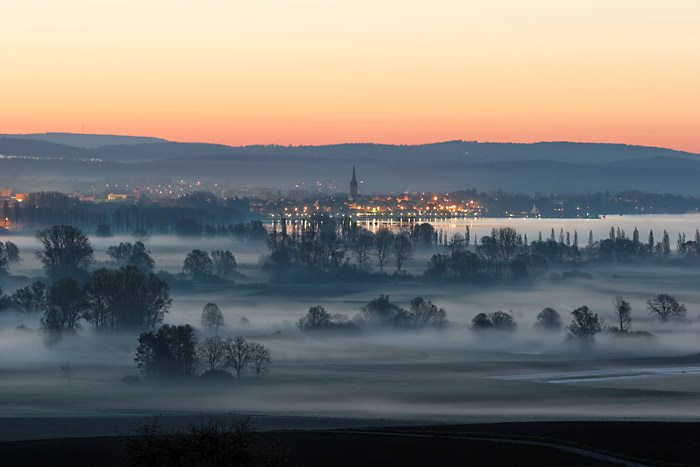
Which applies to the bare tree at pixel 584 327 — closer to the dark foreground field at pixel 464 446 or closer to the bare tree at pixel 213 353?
the bare tree at pixel 213 353

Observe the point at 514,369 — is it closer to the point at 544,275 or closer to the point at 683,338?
the point at 683,338

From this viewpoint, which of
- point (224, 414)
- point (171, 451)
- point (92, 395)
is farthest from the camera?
point (92, 395)

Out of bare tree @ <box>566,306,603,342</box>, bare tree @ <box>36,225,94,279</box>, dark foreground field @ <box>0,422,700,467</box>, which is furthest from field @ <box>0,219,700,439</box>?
bare tree @ <box>36,225,94,279</box>

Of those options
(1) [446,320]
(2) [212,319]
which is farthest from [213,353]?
(1) [446,320]

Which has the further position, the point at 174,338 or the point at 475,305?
the point at 475,305

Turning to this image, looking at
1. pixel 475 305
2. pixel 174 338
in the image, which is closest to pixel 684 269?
pixel 475 305

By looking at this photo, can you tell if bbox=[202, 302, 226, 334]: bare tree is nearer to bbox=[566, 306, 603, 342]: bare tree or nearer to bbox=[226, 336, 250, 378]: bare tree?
bbox=[226, 336, 250, 378]: bare tree
